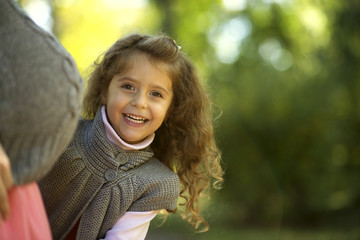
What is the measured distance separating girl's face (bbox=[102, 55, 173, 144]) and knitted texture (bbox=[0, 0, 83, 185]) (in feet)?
3.18

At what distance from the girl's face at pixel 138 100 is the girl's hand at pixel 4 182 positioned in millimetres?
1172

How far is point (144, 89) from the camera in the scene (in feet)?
8.46

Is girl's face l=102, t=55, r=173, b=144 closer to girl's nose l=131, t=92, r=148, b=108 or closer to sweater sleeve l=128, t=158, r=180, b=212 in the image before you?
girl's nose l=131, t=92, r=148, b=108

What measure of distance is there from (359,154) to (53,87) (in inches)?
321

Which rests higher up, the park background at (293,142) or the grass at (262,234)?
the park background at (293,142)

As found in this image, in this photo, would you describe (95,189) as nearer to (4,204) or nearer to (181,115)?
(181,115)

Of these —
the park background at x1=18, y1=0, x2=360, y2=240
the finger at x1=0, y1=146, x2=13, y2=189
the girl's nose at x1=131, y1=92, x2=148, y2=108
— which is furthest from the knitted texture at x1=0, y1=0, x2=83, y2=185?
the park background at x1=18, y1=0, x2=360, y2=240

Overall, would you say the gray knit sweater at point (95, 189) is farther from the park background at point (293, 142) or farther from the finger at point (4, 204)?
the park background at point (293, 142)

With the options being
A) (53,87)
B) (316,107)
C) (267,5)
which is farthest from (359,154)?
(53,87)

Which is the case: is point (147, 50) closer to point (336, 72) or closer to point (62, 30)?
point (336, 72)

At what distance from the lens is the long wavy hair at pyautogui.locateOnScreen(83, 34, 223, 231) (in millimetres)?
2795

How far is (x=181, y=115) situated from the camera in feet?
9.71

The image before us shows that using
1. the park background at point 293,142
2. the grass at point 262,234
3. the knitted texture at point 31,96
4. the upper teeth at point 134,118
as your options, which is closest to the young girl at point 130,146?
the upper teeth at point 134,118

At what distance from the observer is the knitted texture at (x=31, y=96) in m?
1.44
